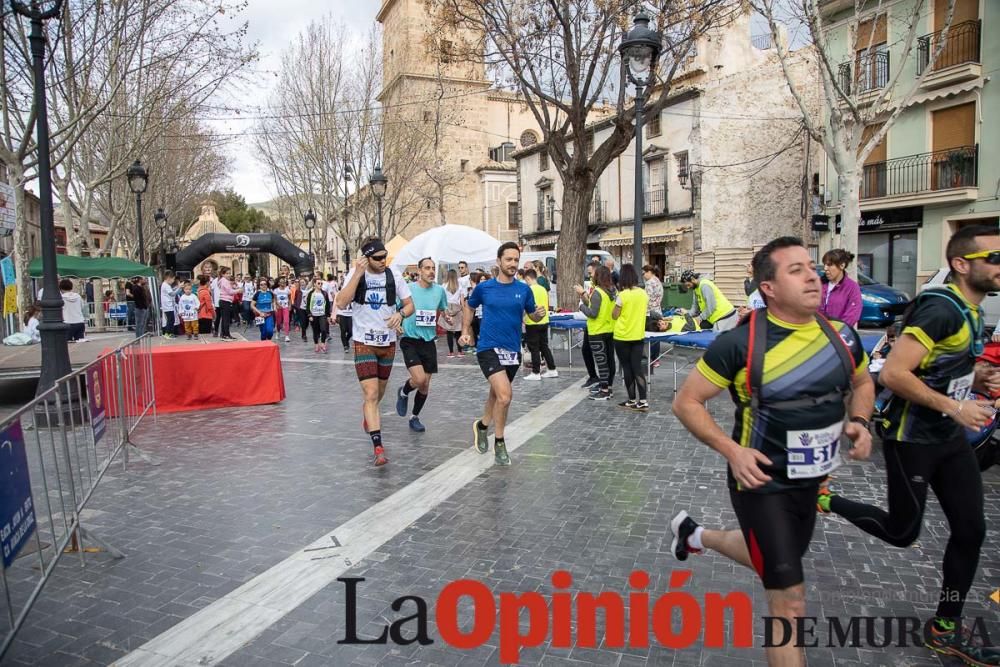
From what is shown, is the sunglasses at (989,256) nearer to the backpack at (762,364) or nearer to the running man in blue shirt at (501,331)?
the backpack at (762,364)

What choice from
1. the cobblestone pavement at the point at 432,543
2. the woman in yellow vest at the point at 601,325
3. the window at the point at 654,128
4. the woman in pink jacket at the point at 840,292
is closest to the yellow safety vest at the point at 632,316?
the woman in yellow vest at the point at 601,325

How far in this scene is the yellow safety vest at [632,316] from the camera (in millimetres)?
8781

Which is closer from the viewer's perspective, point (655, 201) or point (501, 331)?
point (501, 331)

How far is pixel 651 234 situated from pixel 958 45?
14.3 meters

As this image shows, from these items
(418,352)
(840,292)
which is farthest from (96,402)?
(840,292)

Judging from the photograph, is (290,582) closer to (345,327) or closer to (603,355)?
(603,355)

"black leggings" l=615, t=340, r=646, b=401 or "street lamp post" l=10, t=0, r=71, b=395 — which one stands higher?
"street lamp post" l=10, t=0, r=71, b=395

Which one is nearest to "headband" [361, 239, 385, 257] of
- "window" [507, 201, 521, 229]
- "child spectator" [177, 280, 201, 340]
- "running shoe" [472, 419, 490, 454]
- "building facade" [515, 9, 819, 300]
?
"running shoe" [472, 419, 490, 454]

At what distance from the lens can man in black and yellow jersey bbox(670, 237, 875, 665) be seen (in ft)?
8.61

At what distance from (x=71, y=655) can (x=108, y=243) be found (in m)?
26.6

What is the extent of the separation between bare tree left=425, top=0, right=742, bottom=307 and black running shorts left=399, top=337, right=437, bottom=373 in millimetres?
9128

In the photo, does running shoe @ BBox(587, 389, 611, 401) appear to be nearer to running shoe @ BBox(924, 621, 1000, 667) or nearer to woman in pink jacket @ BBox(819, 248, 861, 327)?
woman in pink jacket @ BBox(819, 248, 861, 327)

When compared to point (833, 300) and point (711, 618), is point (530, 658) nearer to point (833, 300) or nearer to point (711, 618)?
point (711, 618)

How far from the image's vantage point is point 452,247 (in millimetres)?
18172
